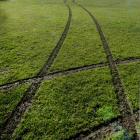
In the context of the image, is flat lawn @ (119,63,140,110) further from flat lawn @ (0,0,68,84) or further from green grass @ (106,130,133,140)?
flat lawn @ (0,0,68,84)

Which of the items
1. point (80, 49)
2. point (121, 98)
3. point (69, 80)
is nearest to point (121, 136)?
point (121, 98)

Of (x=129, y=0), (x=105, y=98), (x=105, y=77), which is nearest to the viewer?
(x=105, y=98)

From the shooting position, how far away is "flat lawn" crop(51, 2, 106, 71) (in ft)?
80.0

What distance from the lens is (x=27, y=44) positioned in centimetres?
2950

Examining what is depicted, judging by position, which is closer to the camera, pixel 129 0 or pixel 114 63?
pixel 114 63

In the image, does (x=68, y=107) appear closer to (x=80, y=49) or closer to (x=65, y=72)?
(x=65, y=72)

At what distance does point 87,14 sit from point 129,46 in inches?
734

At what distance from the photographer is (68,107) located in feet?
55.9

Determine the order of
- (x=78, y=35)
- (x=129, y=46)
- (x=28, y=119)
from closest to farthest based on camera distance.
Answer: (x=28, y=119)
(x=129, y=46)
(x=78, y=35)

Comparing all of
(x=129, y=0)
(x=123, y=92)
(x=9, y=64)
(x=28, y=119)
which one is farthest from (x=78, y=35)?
(x=129, y=0)

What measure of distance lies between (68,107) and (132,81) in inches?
229

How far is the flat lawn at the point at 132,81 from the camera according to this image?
1770cm

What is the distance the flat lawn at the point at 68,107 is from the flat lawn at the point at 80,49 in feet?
10.7

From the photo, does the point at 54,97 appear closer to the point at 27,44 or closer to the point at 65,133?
the point at 65,133
